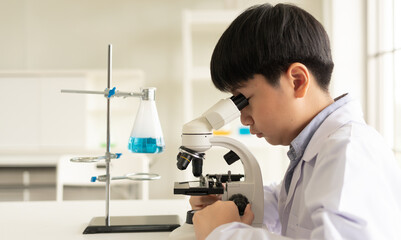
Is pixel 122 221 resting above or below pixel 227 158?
below

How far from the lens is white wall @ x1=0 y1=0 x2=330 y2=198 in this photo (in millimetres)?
3865

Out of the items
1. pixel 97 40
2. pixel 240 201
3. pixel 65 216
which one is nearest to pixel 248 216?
pixel 240 201

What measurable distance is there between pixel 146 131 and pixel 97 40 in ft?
9.92

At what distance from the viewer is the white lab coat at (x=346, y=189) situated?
25.7 inches

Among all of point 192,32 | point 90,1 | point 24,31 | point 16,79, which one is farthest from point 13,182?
point 192,32

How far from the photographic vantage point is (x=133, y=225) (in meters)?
1.08

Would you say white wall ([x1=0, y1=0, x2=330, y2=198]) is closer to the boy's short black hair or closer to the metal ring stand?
the metal ring stand

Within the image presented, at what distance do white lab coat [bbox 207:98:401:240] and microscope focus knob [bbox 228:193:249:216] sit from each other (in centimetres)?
12

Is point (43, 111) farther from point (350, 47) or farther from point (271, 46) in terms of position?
point (271, 46)

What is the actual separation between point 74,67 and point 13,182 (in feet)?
3.93

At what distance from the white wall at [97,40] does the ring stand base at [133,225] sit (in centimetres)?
272

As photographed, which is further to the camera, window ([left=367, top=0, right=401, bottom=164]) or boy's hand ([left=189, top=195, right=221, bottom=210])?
window ([left=367, top=0, right=401, bottom=164])

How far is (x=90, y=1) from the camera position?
3883 millimetres

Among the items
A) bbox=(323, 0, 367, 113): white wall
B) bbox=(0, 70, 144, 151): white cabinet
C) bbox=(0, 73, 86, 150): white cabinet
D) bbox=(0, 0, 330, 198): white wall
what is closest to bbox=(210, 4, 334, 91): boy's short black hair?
bbox=(323, 0, 367, 113): white wall
